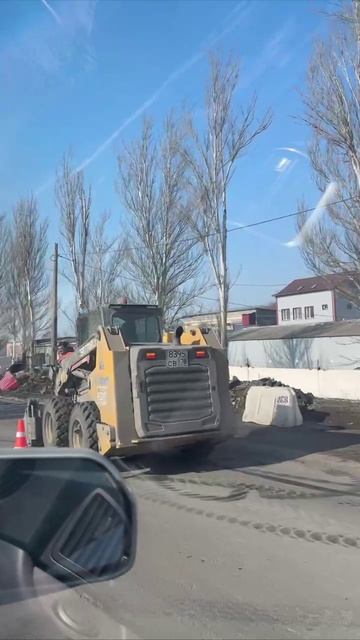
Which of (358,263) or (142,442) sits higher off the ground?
(358,263)

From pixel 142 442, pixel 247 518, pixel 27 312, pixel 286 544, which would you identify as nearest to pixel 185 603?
pixel 286 544

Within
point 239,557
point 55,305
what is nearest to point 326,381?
point 55,305

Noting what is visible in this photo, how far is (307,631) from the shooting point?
150 inches

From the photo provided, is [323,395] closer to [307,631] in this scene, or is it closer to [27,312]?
[307,631]

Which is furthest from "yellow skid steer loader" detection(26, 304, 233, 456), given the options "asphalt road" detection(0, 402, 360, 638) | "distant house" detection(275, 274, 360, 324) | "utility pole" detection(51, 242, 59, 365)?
"distant house" detection(275, 274, 360, 324)

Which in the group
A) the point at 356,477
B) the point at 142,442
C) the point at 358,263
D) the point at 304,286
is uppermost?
the point at 304,286

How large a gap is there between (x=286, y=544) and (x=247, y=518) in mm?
991

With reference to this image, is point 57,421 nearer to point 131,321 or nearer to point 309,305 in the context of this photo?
point 131,321

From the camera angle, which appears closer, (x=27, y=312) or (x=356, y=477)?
(x=356, y=477)

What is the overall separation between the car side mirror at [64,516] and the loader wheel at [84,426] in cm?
578

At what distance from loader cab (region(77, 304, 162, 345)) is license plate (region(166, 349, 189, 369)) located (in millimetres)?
1875

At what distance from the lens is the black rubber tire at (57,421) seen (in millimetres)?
10555

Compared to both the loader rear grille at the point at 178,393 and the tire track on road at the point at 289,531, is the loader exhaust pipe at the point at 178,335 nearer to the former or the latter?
the loader rear grille at the point at 178,393

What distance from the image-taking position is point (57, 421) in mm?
10594
